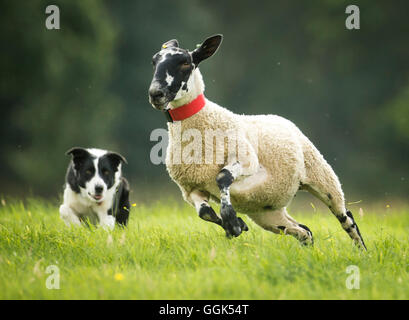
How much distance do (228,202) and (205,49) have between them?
4.18ft

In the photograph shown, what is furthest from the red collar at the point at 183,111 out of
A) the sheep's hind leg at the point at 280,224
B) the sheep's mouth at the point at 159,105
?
the sheep's hind leg at the point at 280,224

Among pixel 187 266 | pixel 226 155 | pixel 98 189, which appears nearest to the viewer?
pixel 187 266

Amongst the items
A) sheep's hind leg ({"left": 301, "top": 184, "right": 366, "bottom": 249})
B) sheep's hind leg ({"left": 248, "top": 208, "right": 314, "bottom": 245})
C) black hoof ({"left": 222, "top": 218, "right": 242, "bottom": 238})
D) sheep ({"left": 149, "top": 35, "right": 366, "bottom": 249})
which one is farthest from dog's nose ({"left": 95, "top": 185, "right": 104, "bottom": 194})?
sheep's hind leg ({"left": 301, "top": 184, "right": 366, "bottom": 249})

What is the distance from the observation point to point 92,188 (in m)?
5.44

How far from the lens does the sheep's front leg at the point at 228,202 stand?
4.04 meters

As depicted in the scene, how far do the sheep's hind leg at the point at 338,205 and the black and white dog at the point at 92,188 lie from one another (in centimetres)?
194

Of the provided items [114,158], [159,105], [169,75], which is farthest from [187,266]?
[114,158]

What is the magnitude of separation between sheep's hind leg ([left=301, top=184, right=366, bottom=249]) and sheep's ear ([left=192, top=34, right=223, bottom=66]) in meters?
1.49

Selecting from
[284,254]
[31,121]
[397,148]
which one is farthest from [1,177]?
[284,254]

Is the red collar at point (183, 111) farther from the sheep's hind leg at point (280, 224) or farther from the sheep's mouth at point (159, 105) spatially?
the sheep's hind leg at point (280, 224)

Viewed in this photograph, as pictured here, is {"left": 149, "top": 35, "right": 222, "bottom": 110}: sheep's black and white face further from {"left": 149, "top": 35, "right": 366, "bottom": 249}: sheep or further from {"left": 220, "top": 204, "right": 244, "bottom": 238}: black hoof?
{"left": 220, "top": 204, "right": 244, "bottom": 238}: black hoof

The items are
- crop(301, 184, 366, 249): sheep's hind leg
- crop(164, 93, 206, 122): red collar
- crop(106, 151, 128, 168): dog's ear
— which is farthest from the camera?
crop(106, 151, 128, 168): dog's ear

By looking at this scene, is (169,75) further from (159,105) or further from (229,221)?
(229,221)

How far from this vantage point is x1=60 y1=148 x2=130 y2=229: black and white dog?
551cm
